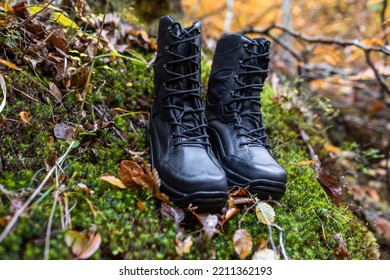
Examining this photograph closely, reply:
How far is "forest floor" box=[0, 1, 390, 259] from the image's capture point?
145 cm

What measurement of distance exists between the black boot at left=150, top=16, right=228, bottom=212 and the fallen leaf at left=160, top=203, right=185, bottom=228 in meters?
0.08

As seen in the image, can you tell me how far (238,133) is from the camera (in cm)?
224

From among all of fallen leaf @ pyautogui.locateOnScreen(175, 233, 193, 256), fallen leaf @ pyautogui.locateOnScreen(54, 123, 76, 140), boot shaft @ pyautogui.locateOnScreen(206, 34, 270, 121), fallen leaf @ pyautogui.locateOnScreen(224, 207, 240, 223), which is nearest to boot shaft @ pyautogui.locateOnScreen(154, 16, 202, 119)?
boot shaft @ pyautogui.locateOnScreen(206, 34, 270, 121)

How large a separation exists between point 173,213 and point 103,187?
1.30ft

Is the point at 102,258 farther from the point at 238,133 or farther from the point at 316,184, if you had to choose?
the point at 316,184

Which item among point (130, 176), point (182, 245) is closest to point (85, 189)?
point (130, 176)

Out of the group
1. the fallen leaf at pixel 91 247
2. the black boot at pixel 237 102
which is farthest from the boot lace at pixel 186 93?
the fallen leaf at pixel 91 247

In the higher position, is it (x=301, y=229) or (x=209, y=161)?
(x=209, y=161)

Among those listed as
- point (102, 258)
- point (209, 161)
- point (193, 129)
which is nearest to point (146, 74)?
point (193, 129)

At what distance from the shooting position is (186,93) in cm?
211

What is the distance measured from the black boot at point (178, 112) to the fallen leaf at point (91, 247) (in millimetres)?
485

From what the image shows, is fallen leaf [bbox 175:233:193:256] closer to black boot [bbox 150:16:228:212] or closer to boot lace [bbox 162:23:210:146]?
black boot [bbox 150:16:228:212]
